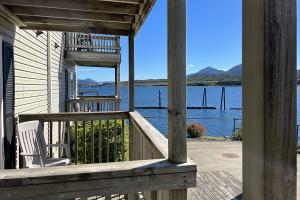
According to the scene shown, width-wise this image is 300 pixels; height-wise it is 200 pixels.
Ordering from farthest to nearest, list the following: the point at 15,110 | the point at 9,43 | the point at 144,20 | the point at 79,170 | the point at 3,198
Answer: the point at 15,110 → the point at 9,43 → the point at 144,20 → the point at 79,170 → the point at 3,198

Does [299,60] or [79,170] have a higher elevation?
[299,60]

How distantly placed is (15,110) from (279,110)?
379 centimetres

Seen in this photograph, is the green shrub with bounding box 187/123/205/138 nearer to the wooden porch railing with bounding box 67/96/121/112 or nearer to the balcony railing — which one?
the wooden porch railing with bounding box 67/96/121/112

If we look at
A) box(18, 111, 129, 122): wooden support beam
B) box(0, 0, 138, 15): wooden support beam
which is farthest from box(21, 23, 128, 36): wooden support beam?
box(18, 111, 129, 122): wooden support beam

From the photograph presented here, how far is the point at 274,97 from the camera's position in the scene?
2.13ft

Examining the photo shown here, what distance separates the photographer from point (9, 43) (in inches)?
136

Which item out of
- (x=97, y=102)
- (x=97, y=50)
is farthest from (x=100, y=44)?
(x=97, y=102)

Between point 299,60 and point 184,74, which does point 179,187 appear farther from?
point 299,60

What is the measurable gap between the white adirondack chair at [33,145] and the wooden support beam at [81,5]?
4.82ft

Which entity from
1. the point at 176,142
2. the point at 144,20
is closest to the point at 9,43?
the point at 144,20

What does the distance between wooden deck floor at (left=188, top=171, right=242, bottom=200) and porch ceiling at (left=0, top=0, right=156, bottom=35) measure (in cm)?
266

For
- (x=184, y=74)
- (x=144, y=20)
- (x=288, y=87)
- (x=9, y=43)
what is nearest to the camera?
(x=288, y=87)

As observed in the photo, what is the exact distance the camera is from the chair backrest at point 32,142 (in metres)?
3.32

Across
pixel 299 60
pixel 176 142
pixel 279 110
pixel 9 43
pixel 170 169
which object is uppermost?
pixel 9 43
